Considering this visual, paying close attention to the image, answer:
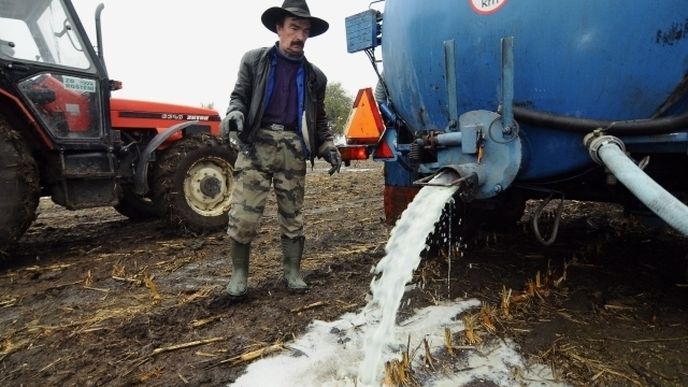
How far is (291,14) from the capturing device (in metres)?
2.62

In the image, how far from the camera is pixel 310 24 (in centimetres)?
273

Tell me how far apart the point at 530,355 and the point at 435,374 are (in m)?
0.44

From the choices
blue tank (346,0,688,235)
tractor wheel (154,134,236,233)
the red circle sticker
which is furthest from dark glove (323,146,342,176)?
tractor wheel (154,134,236,233)

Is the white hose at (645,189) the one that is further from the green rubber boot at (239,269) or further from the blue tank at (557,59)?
the green rubber boot at (239,269)

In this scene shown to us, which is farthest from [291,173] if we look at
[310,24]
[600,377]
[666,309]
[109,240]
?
[109,240]

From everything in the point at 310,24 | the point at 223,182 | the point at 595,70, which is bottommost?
the point at 223,182

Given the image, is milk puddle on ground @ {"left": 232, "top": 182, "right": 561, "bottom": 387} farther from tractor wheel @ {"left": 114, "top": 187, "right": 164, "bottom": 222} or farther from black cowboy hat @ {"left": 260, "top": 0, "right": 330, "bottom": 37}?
tractor wheel @ {"left": 114, "top": 187, "right": 164, "bottom": 222}


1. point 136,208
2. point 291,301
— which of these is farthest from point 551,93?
point 136,208

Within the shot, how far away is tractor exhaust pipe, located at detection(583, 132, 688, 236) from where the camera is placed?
1.41m

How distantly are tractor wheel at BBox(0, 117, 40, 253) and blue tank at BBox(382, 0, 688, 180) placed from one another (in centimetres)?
284

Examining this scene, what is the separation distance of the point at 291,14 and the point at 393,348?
1844 millimetres

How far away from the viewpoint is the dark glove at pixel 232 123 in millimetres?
2494

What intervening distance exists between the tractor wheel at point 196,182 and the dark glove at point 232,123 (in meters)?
2.00

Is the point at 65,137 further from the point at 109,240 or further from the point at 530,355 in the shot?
the point at 530,355
